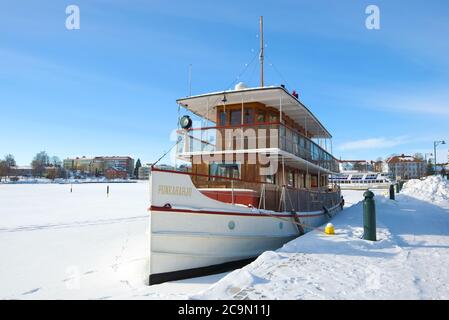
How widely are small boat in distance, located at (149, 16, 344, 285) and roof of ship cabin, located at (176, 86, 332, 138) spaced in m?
0.03

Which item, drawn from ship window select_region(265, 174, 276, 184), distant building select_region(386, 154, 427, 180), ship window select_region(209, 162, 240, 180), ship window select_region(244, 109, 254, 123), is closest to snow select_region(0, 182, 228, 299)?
ship window select_region(209, 162, 240, 180)

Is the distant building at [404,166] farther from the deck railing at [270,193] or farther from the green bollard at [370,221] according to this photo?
the green bollard at [370,221]

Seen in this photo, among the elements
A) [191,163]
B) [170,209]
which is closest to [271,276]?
[170,209]

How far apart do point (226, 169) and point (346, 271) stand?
598 centimetres

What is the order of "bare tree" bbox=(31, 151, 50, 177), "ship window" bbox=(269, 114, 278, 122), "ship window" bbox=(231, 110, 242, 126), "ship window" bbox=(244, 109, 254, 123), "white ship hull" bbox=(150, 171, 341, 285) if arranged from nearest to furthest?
"white ship hull" bbox=(150, 171, 341, 285)
"ship window" bbox=(244, 109, 254, 123)
"ship window" bbox=(231, 110, 242, 126)
"ship window" bbox=(269, 114, 278, 122)
"bare tree" bbox=(31, 151, 50, 177)

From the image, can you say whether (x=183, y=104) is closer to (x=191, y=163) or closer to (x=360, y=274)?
(x=191, y=163)

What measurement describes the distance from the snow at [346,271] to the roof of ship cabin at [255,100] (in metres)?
4.62

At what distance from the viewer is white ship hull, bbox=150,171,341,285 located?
21.8 ft

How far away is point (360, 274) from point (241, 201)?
157 inches

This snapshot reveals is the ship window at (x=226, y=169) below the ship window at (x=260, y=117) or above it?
below

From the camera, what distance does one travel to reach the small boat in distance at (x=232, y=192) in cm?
678

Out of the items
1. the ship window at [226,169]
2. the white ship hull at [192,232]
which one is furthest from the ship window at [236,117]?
the white ship hull at [192,232]

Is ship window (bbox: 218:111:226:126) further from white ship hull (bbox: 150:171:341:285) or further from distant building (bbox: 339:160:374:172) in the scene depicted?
distant building (bbox: 339:160:374:172)

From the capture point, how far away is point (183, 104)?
11602 millimetres
